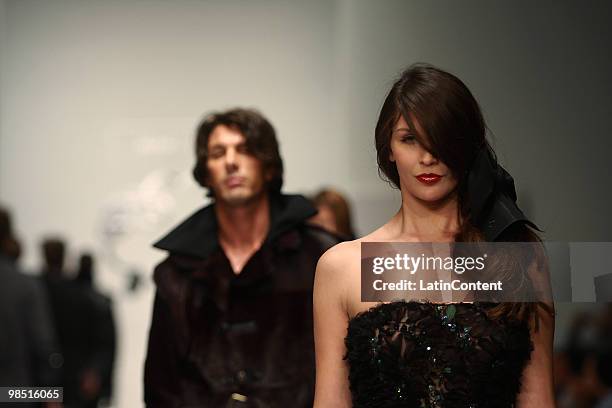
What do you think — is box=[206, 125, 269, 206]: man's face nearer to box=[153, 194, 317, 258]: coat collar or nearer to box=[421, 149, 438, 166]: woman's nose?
box=[153, 194, 317, 258]: coat collar

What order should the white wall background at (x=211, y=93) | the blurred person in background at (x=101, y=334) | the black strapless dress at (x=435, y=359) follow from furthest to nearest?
1. the blurred person in background at (x=101, y=334)
2. the white wall background at (x=211, y=93)
3. the black strapless dress at (x=435, y=359)

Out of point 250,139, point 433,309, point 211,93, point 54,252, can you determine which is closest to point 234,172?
point 250,139

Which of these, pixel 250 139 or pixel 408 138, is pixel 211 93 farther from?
pixel 408 138

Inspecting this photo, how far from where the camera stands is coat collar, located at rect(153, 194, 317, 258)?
3.50 metres

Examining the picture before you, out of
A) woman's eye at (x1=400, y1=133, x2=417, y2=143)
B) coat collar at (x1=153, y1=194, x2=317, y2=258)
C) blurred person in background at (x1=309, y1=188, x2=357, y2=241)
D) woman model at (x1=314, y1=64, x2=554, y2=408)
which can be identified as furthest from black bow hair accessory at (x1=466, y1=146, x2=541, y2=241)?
Answer: coat collar at (x1=153, y1=194, x2=317, y2=258)

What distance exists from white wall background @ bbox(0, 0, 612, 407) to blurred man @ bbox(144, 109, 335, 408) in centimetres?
6

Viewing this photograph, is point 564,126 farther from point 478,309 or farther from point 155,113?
point 155,113

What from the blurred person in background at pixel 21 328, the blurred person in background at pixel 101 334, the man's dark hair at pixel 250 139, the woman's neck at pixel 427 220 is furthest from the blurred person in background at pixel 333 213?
the blurred person in background at pixel 21 328

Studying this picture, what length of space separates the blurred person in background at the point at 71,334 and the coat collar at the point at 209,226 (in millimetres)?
292

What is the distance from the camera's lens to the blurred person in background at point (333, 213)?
11.2ft

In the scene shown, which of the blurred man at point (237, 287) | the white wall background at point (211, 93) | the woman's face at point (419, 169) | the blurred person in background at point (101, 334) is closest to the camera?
the woman's face at point (419, 169)

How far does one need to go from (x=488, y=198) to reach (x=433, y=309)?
31 cm

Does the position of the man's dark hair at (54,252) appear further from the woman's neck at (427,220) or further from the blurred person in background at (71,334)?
the woman's neck at (427,220)

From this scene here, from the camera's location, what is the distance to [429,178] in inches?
122
